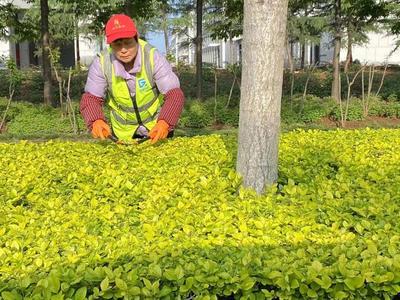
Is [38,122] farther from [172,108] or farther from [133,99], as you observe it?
[172,108]

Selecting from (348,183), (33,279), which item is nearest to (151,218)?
(33,279)

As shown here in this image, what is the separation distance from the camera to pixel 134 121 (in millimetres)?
3779

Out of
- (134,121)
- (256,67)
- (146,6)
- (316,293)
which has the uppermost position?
(146,6)

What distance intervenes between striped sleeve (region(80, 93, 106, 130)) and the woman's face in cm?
35

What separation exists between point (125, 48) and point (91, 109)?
469 millimetres

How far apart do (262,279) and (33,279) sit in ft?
2.46

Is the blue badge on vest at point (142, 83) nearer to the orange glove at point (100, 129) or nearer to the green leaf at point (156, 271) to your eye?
the orange glove at point (100, 129)

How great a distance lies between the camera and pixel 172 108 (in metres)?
3.34

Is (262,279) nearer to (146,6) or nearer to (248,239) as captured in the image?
(248,239)

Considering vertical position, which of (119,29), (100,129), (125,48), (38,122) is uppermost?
(119,29)

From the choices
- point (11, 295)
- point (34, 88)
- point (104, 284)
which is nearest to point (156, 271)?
point (104, 284)

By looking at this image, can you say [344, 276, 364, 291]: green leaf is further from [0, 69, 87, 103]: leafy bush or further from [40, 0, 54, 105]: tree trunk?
[0, 69, 87, 103]: leafy bush

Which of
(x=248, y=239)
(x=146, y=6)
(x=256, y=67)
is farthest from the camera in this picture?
(x=146, y=6)

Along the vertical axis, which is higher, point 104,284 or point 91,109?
point 91,109
